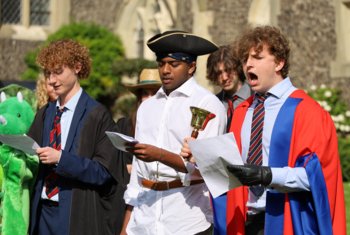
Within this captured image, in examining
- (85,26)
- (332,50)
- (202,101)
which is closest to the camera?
(202,101)

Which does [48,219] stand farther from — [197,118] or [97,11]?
[97,11]

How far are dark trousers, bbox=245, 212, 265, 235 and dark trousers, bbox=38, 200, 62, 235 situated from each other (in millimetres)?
1471

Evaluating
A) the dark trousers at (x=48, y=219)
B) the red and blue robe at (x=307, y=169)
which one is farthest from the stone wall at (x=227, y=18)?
the red and blue robe at (x=307, y=169)

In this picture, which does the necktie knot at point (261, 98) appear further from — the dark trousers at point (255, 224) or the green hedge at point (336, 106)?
the green hedge at point (336, 106)

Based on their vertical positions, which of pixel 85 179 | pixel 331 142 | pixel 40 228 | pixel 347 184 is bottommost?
pixel 347 184

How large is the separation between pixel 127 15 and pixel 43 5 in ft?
7.40

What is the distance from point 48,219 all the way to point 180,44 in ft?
4.91

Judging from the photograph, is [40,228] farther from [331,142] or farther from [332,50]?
[332,50]

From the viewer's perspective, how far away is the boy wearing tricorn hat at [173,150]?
4.74 m

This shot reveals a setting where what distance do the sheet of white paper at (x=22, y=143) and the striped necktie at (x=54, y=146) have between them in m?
0.26

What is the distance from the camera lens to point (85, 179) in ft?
17.8

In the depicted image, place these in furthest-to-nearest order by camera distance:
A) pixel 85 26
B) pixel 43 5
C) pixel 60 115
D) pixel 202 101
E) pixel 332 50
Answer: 1. pixel 43 5
2. pixel 85 26
3. pixel 332 50
4. pixel 60 115
5. pixel 202 101

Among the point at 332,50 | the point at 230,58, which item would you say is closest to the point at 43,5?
the point at 332,50

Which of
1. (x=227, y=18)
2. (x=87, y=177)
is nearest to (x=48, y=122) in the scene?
(x=87, y=177)
